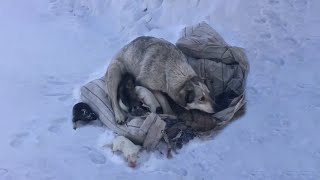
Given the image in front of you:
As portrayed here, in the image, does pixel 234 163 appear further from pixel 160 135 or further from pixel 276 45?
pixel 276 45

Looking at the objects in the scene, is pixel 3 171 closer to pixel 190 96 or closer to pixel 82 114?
pixel 82 114

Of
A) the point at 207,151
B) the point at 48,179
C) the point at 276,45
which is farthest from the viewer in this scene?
the point at 276,45

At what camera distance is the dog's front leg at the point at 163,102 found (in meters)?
6.77

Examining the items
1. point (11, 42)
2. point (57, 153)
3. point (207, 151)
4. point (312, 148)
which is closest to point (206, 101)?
point (207, 151)

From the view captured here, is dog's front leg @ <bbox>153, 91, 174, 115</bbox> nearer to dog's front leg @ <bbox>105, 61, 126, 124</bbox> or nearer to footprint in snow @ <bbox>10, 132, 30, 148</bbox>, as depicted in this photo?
dog's front leg @ <bbox>105, 61, 126, 124</bbox>

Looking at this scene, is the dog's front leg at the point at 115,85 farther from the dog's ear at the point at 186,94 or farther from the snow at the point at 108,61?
the dog's ear at the point at 186,94

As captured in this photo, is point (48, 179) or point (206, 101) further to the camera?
point (206, 101)

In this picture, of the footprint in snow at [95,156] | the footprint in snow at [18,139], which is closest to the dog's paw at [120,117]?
the footprint in snow at [95,156]

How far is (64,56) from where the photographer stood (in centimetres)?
796

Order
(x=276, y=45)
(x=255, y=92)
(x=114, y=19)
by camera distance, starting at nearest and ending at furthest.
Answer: (x=255, y=92) → (x=276, y=45) → (x=114, y=19)

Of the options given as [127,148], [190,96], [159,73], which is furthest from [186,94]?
[127,148]

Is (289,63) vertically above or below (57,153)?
above

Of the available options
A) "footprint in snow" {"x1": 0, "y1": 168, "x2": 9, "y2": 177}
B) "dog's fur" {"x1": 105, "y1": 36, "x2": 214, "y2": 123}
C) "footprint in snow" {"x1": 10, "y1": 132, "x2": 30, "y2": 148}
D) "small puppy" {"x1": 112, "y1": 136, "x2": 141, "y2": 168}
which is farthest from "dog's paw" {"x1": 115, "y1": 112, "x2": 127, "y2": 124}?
"footprint in snow" {"x1": 0, "y1": 168, "x2": 9, "y2": 177}

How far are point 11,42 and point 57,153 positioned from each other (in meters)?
2.30
